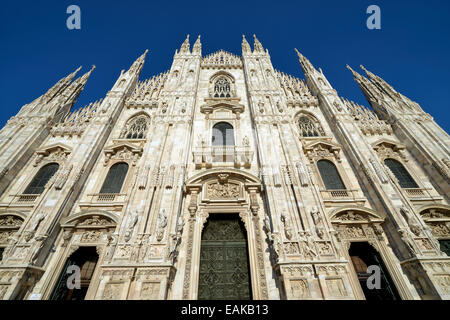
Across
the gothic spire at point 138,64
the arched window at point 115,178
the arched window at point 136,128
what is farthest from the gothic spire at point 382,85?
the gothic spire at point 138,64

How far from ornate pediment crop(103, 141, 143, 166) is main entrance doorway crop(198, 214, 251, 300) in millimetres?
6621

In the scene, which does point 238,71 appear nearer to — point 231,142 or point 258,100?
point 258,100

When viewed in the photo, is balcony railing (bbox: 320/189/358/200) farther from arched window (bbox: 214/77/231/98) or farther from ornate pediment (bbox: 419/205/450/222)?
arched window (bbox: 214/77/231/98)

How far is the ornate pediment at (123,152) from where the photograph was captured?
1354cm

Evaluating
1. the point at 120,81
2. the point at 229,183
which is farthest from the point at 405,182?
the point at 120,81

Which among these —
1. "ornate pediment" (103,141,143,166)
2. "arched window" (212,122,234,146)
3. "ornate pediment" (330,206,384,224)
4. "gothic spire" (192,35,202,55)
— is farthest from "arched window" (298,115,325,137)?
"gothic spire" (192,35,202,55)

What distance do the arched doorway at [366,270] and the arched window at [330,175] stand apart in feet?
10.9

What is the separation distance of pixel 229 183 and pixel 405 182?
1069cm

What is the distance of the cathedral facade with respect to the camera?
335 inches

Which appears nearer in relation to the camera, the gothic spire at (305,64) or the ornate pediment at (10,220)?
the ornate pediment at (10,220)

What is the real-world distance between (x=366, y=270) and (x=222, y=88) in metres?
17.0

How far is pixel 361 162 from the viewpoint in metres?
12.1

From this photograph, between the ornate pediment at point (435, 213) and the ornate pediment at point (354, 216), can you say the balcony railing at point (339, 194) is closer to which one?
the ornate pediment at point (354, 216)

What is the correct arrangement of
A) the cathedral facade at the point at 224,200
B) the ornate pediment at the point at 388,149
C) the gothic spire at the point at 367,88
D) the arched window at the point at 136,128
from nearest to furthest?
the cathedral facade at the point at 224,200
the ornate pediment at the point at 388,149
the arched window at the point at 136,128
the gothic spire at the point at 367,88
